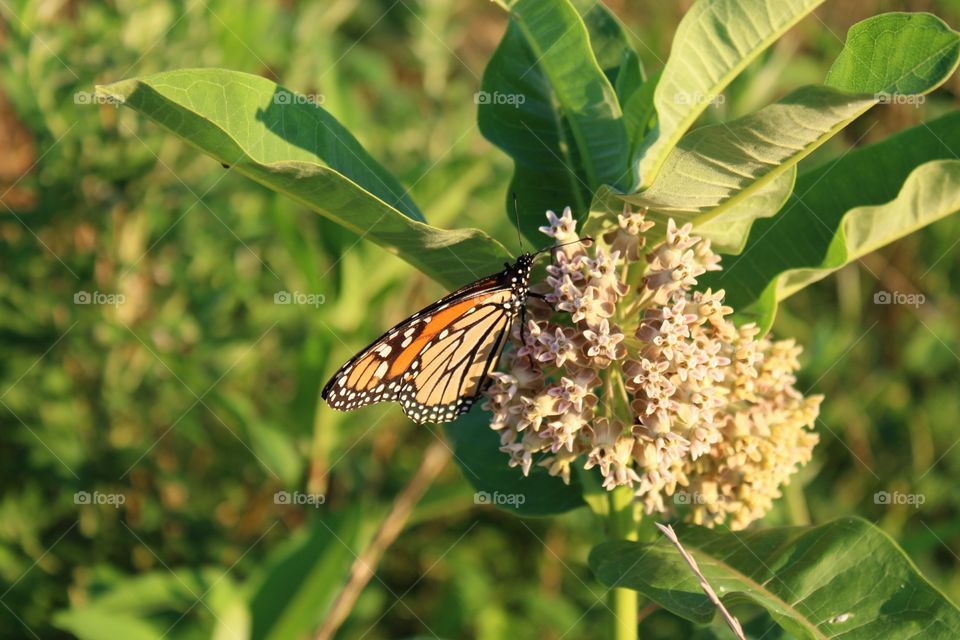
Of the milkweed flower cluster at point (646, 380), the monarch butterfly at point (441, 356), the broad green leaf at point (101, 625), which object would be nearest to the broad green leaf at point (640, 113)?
the milkweed flower cluster at point (646, 380)

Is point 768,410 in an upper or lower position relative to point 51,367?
lower

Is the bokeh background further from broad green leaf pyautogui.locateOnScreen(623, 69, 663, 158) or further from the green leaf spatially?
the green leaf

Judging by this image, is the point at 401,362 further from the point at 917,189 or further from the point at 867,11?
the point at 867,11

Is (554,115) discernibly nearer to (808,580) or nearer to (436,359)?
(436,359)

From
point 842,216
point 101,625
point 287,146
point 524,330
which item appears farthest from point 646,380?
point 101,625

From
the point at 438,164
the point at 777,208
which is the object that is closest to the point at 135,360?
the point at 438,164
